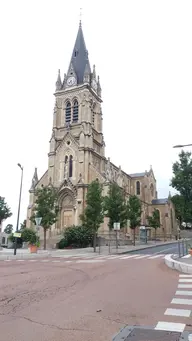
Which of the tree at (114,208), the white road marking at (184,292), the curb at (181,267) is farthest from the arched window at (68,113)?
the white road marking at (184,292)

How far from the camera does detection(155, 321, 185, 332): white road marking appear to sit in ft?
14.9

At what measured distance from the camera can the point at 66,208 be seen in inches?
1839

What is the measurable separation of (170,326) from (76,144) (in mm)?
44549

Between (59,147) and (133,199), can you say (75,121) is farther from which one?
(133,199)

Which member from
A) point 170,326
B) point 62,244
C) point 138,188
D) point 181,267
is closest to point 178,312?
point 170,326

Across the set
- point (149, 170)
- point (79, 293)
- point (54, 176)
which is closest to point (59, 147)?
point (54, 176)

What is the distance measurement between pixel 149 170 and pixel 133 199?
3429 cm

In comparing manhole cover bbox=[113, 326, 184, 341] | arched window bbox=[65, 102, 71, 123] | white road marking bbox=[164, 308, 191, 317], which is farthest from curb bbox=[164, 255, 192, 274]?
arched window bbox=[65, 102, 71, 123]

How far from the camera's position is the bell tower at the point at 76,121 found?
1889 inches

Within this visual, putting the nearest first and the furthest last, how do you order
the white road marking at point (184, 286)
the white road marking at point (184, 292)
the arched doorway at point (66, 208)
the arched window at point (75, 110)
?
the white road marking at point (184, 292) < the white road marking at point (184, 286) < the arched doorway at point (66, 208) < the arched window at point (75, 110)

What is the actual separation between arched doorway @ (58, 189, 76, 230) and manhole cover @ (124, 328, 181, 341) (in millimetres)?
41444

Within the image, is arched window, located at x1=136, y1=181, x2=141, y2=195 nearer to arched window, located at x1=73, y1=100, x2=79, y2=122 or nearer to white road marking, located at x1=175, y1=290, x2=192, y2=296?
arched window, located at x1=73, y1=100, x2=79, y2=122

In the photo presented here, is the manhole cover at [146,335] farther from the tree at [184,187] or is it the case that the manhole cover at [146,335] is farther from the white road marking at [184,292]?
the tree at [184,187]

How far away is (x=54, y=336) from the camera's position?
4227 mm
